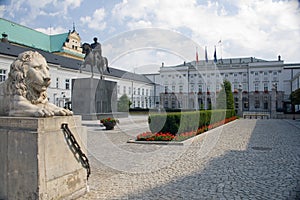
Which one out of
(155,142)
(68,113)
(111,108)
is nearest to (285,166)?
(155,142)

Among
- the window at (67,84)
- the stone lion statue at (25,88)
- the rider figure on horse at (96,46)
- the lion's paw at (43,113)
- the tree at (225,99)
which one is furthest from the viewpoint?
the window at (67,84)

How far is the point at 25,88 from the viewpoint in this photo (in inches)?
158

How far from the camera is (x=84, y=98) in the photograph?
21.6 metres

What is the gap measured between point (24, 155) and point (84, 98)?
18603mm

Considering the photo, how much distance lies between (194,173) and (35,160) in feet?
11.8

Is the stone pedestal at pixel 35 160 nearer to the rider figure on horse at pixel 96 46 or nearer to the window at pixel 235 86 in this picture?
the rider figure on horse at pixel 96 46

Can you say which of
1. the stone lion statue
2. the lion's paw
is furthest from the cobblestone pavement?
the stone lion statue

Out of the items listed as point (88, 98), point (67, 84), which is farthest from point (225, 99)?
point (67, 84)

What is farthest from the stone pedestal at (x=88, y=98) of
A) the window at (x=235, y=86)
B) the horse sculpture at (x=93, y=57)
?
the window at (x=235, y=86)

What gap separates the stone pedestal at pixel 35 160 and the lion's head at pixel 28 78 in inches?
20.0

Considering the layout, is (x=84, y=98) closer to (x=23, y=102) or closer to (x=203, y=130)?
(x=203, y=130)

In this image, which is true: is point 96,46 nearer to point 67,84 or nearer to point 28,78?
point 67,84

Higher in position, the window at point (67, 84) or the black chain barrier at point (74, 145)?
the window at point (67, 84)

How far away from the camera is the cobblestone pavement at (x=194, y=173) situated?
4.38m
